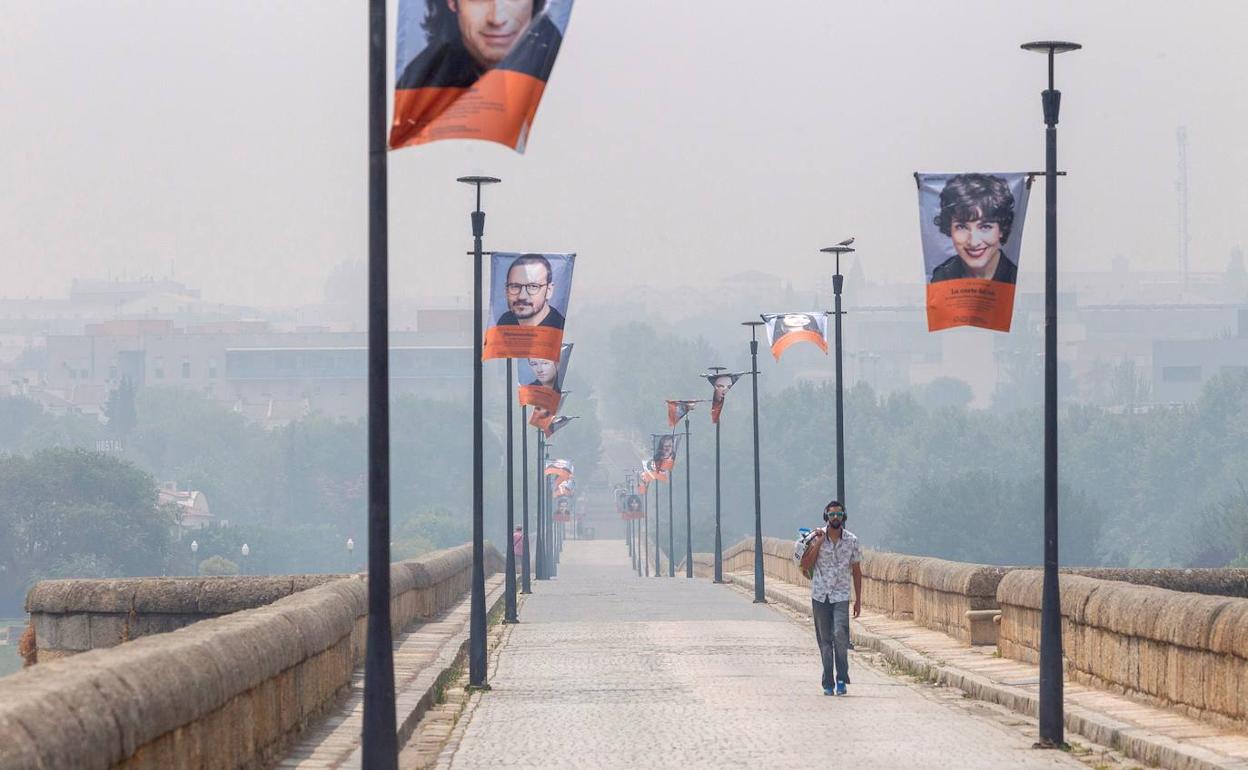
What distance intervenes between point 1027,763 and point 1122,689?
3967 mm

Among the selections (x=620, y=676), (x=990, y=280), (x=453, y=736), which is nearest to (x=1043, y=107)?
(x=990, y=280)

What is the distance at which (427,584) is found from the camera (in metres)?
36.3

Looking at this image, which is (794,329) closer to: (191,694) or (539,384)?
(539,384)

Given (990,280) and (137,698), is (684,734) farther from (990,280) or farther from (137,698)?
(137,698)

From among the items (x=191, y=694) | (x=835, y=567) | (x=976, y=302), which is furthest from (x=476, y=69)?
(x=835, y=567)

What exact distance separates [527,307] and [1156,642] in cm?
1332

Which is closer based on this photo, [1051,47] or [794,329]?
[1051,47]

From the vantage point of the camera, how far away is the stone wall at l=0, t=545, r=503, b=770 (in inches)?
386

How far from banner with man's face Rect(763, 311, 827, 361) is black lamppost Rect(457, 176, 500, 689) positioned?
1790 cm

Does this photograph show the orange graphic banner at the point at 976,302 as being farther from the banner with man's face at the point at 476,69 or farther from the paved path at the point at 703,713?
the banner with man's face at the point at 476,69

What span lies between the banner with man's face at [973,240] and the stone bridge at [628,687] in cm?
302

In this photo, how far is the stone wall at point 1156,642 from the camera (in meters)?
17.5

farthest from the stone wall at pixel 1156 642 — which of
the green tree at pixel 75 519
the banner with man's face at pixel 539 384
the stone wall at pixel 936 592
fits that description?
the green tree at pixel 75 519

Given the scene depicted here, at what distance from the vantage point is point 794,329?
4862 centimetres
